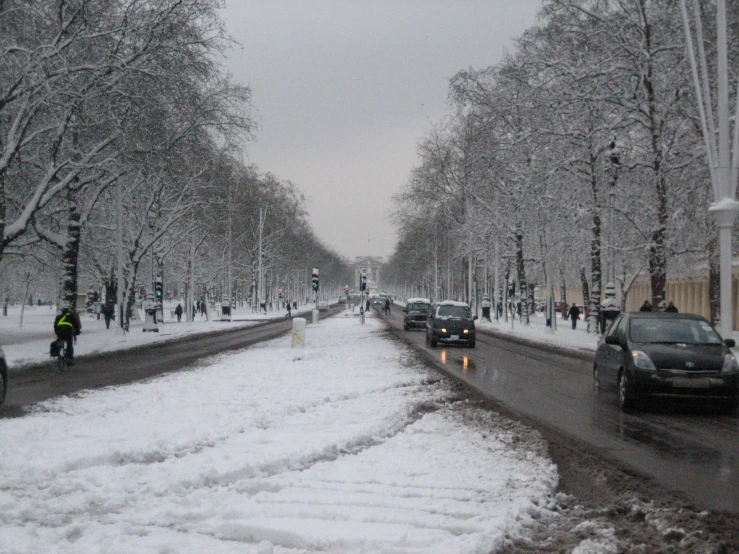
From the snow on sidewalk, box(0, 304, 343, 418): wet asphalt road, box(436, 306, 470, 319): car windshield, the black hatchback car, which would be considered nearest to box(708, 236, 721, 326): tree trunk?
box(436, 306, 470, 319): car windshield

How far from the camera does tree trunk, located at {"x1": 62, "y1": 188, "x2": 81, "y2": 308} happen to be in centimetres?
3069

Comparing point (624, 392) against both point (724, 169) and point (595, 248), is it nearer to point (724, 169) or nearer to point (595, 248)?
point (724, 169)

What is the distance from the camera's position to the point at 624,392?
12812 millimetres

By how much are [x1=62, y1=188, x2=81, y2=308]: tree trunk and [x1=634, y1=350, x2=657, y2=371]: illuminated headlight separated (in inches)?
933

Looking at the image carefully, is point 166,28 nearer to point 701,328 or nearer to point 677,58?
point 677,58

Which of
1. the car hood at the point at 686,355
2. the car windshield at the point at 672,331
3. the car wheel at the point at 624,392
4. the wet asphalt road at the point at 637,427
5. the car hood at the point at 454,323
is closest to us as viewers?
the wet asphalt road at the point at 637,427

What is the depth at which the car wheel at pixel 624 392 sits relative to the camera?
12664 millimetres

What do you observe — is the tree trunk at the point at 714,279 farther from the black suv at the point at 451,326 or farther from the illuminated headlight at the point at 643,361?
the illuminated headlight at the point at 643,361

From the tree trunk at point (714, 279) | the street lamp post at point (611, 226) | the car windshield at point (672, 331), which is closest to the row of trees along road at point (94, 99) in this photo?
the street lamp post at point (611, 226)

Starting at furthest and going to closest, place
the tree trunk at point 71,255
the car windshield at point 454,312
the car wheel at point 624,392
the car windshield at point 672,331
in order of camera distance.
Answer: the car windshield at point 454,312 → the tree trunk at point 71,255 → the car windshield at point 672,331 → the car wheel at point 624,392

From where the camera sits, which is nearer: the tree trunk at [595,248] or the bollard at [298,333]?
the bollard at [298,333]

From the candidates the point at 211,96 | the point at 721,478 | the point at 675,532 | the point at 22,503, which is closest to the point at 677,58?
the point at 211,96

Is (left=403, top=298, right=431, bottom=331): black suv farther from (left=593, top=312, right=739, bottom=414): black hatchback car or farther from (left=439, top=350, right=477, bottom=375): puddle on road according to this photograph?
(left=593, top=312, right=739, bottom=414): black hatchback car

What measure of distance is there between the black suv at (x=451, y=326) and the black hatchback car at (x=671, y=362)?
17006 mm
